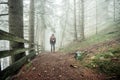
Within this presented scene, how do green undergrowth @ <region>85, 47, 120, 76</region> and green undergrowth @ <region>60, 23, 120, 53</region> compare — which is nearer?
green undergrowth @ <region>85, 47, 120, 76</region>

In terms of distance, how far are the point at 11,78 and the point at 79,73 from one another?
2.53m

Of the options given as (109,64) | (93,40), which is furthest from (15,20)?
(93,40)

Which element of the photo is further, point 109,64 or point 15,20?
point 109,64

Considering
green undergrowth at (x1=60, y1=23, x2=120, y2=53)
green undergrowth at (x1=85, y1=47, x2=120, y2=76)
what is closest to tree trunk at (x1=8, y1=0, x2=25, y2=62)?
green undergrowth at (x1=85, y1=47, x2=120, y2=76)

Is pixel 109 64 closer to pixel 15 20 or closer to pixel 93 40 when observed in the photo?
pixel 15 20

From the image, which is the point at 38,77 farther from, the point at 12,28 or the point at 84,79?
the point at 12,28

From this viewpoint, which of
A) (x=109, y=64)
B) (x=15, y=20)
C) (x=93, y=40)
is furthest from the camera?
(x=93, y=40)

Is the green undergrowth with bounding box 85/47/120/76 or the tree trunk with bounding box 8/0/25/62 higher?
the tree trunk with bounding box 8/0/25/62

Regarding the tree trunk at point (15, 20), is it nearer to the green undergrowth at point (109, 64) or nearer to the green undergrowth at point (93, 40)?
the green undergrowth at point (109, 64)

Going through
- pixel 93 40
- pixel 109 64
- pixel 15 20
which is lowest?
pixel 109 64

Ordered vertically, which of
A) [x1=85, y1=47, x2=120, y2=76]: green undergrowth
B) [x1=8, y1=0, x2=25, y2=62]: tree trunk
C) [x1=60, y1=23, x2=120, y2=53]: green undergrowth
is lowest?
[x1=85, y1=47, x2=120, y2=76]: green undergrowth

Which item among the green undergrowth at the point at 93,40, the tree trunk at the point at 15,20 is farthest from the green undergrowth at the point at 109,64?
the green undergrowth at the point at 93,40

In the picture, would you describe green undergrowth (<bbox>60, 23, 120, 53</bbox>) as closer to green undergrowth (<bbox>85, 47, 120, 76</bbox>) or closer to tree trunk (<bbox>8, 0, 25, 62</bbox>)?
green undergrowth (<bbox>85, 47, 120, 76</bbox>)

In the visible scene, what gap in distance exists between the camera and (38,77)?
5.30 meters
